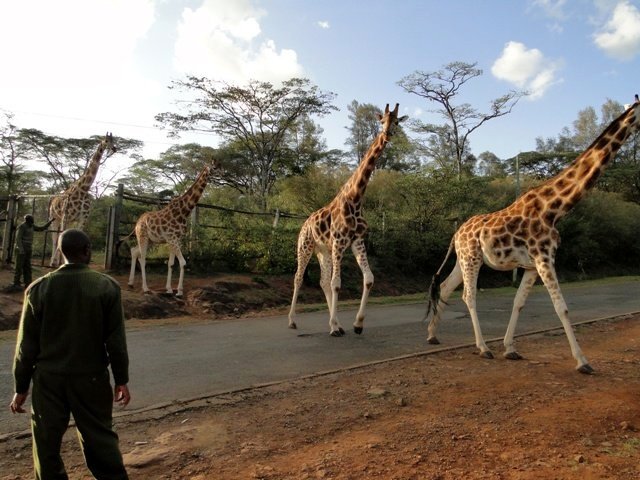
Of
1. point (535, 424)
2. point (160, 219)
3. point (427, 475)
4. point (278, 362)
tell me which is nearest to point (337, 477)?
point (427, 475)

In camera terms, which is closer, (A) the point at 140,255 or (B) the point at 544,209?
(B) the point at 544,209

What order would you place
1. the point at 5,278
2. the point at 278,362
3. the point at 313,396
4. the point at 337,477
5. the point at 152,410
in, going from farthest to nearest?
the point at 5,278
the point at 278,362
the point at 313,396
the point at 152,410
the point at 337,477

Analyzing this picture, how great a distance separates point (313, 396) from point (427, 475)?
2.08 meters

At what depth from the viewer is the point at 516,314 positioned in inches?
308

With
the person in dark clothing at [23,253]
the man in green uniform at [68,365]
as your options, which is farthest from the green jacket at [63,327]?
the person in dark clothing at [23,253]

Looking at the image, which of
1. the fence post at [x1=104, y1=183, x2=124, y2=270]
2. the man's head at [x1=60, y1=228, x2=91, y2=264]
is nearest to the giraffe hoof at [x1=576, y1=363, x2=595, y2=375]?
the man's head at [x1=60, y1=228, x2=91, y2=264]

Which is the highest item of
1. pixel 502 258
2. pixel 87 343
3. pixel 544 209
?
pixel 544 209

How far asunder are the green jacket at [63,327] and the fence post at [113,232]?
12.0 metres

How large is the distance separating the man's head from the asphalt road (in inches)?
88.4

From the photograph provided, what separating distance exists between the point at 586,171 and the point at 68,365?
7.41 metres

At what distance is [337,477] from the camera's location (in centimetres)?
357

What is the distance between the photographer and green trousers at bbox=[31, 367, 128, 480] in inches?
119

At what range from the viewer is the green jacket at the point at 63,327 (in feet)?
10.1

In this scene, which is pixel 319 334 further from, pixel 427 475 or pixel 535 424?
pixel 427 475
